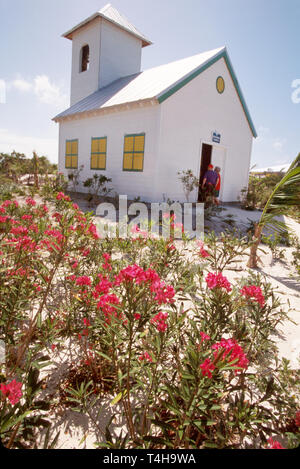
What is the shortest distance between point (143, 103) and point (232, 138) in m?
5.28

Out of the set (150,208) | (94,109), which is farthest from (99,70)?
(150,208)

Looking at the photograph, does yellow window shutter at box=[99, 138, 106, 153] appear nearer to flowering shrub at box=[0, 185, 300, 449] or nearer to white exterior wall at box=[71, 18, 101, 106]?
white exterior wall at box=[71, 18, 101, 106]

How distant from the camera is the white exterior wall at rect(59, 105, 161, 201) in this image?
9477mm

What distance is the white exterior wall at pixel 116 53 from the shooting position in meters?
13.1

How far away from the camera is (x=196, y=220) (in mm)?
8109

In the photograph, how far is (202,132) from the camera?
10867 mm

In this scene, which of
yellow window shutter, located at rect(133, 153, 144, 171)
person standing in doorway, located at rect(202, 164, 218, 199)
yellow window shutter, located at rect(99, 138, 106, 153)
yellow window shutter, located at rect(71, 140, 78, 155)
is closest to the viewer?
yellow window shutter, located at rect(133, 153, 144, 171)

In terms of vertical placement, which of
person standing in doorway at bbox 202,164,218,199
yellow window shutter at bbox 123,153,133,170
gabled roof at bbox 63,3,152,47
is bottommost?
person standing in doorway at bbox 202,164,218,199

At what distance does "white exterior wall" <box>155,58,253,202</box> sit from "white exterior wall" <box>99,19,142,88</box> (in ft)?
18.6

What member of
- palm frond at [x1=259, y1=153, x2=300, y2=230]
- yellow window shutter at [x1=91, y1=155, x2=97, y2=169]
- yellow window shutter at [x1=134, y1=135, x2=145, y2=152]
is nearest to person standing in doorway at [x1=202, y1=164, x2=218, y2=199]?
yellow window shutter at [x1=134, y1=135, x2=145, y2=152]

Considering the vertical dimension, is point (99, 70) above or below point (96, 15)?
below

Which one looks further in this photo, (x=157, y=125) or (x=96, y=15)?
(x=96, y=15)

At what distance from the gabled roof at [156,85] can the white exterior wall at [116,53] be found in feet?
2.21

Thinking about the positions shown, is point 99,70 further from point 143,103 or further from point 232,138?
point 232,138
